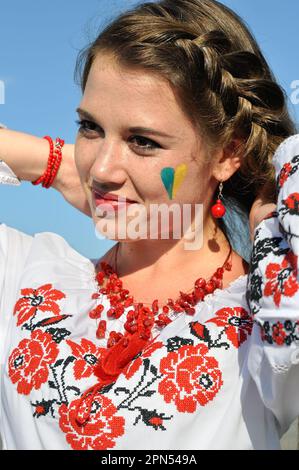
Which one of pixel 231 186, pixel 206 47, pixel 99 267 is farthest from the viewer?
pixel 99 267

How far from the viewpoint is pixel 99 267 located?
2365mm

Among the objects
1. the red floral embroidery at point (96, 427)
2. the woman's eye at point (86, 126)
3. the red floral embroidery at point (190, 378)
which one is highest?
the woman's eye at point (86, 126)

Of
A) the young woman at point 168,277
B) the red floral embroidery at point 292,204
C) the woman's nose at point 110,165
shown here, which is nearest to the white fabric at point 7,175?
the young woman at point 168,277

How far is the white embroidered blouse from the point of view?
1602mm

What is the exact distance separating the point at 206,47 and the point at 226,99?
17cm

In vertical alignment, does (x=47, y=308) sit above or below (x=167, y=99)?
below

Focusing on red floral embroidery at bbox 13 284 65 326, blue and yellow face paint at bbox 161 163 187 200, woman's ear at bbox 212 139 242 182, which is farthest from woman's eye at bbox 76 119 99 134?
red floral embroidery at bbox 13 284 65 326

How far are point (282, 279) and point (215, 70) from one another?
2.52 ft

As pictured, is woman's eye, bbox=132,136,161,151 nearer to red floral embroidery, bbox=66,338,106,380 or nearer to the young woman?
the young woman

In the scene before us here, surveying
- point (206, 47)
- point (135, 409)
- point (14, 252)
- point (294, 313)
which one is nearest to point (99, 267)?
point (14, 252)

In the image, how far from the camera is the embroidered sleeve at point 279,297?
1.54m

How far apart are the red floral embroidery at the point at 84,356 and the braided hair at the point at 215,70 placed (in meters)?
0.67

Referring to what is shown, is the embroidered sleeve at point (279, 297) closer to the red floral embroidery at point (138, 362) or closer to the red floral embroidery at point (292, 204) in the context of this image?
the red floral embroidery at point (292, 204)
